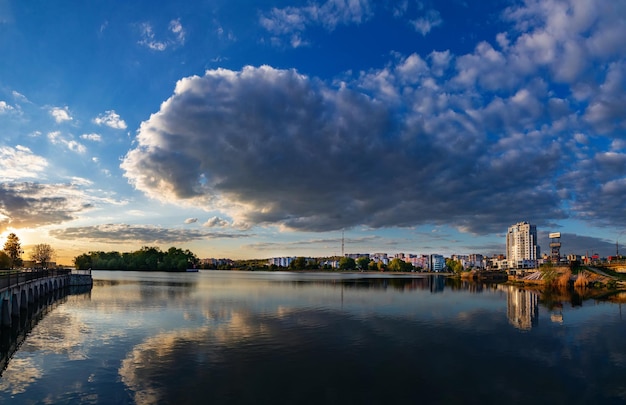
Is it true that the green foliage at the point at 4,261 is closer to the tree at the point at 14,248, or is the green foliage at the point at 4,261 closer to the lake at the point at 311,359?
the tree at the point at 14,248

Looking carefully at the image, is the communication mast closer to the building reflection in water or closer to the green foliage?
the building reflection in water

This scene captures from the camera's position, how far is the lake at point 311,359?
22438 mm

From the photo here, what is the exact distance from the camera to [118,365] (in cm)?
2731

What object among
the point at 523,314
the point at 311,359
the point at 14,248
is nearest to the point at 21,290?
the point at 311,359

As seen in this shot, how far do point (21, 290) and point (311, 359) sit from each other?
44575mm

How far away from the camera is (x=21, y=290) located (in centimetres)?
5131

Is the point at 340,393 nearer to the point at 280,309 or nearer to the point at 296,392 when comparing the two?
the point at 296,392

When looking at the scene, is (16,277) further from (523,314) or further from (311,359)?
(523,314)

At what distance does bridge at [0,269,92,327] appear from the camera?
4083 cm

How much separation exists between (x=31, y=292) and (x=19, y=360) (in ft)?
124

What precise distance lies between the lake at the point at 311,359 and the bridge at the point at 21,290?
3.40m

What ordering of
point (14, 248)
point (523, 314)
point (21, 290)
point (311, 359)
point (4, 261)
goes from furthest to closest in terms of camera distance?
point (14, 248) → point (4, 261) → point (523, 314) → point (21, 290) → point (311, 359)

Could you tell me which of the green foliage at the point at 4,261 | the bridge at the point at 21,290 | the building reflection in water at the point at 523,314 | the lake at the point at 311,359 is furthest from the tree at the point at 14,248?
the building reflection in water at the point at 523,314

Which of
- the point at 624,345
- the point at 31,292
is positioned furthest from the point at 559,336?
the point at 31,292
